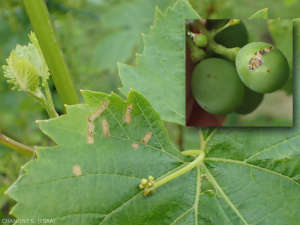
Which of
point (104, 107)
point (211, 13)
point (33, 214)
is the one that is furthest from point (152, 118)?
point (211, 13)

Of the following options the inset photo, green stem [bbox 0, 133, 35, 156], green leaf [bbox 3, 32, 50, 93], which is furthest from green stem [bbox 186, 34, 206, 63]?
green stem [bbox 0, 133, 35, 156]

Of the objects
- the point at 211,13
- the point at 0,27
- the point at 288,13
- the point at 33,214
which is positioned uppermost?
the point at 288,13

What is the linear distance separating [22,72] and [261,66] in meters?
0.67

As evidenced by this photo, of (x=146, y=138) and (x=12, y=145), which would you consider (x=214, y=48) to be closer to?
(x=146, y=138)

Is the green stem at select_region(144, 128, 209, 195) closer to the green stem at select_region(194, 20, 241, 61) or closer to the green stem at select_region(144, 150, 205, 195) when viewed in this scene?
the green stem at select_region(144, 150, 205, 195)

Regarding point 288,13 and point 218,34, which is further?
point 288,13

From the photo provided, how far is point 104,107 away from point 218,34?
19.0 inches

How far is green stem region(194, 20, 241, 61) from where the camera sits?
1062mm

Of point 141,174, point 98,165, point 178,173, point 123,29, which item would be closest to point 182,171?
point 178,173

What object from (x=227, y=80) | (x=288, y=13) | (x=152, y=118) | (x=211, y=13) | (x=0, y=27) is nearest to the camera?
(x=152, y=118)

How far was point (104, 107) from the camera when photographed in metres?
0.90

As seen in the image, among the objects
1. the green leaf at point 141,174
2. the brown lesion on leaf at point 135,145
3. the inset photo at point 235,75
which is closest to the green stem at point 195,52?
the inset photo at point 235,75

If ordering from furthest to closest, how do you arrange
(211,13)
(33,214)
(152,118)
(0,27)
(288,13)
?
1. (288,13)
2. (0,27)
3. (211,13)
4. (152,118)
5. (33,214)

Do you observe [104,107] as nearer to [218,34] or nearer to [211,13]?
[218,34]
